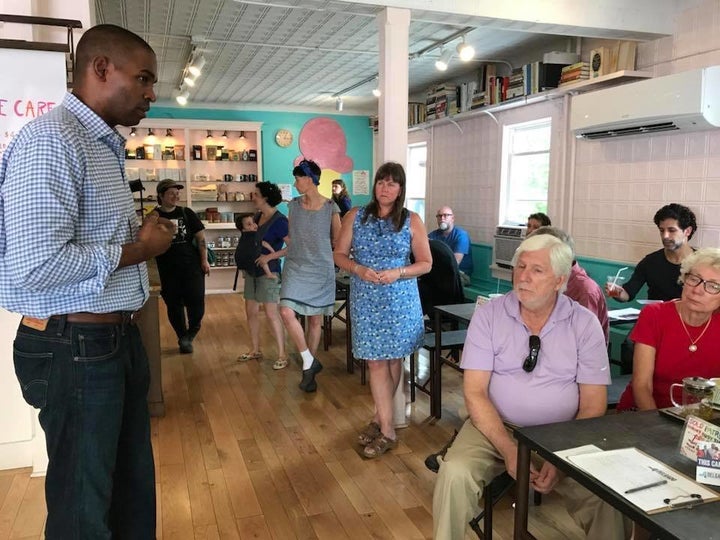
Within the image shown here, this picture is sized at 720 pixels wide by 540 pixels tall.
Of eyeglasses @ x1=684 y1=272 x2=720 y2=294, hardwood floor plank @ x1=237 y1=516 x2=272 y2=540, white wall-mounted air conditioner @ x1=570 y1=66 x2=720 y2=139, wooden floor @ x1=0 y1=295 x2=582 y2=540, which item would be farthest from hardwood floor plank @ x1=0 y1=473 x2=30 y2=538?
white wall-mounted air conditioner @ x1=570 y1=66 x2=720 y2=139

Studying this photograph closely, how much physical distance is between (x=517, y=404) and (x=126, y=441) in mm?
1250

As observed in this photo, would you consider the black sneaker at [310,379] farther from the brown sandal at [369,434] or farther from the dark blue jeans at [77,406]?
the dark blue jeans at [77,406]

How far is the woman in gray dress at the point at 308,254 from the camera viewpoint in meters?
3.86

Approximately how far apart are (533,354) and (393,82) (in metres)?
1.92

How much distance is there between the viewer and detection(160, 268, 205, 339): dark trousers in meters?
4.73

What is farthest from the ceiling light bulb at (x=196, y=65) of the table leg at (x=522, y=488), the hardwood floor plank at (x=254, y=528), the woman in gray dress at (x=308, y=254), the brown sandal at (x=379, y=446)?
the table leg at (x=522, y=488)

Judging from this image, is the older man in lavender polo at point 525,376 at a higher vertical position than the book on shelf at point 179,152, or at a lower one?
lower

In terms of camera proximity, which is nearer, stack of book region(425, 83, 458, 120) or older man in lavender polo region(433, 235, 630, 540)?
older man in lavender polo region(433, 235, 630, 540)

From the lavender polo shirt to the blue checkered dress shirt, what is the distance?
1.14 m

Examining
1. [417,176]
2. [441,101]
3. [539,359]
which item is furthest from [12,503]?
[417,176]

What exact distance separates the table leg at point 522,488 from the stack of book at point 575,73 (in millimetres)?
3919

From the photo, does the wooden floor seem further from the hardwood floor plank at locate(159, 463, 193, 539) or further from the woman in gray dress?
the woman in gray dress

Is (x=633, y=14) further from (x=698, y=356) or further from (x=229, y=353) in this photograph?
(x=229, y=353)

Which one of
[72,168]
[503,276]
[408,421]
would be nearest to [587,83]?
[503,276]
